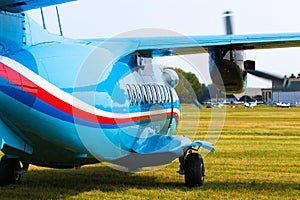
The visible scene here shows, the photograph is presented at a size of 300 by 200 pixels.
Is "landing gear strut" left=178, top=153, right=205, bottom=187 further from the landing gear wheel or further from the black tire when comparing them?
the landing gear wheel

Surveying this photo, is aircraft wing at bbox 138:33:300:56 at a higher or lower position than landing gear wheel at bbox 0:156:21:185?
higher

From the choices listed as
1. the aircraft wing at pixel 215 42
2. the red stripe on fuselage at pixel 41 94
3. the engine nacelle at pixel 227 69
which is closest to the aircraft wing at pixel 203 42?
the aircraft wing at pixel 215 42

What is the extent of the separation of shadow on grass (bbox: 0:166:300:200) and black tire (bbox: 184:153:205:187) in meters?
0.18

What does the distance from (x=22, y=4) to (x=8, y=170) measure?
4258mm

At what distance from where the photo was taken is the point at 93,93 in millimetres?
9211

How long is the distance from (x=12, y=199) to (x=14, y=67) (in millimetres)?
2945

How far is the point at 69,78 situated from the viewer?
29.1ft

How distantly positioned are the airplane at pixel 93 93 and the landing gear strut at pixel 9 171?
0.8 inches

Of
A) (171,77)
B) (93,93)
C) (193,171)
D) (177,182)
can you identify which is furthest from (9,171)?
(171,77)

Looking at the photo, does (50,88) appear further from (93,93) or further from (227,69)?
(227,69)

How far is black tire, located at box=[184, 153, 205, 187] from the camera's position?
11.2m

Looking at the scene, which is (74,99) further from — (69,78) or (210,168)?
(210,168)

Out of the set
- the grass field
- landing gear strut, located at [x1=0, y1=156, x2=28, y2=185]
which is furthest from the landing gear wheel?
the grass field

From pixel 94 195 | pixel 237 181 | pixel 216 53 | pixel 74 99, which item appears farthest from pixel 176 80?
pixel 74 99
